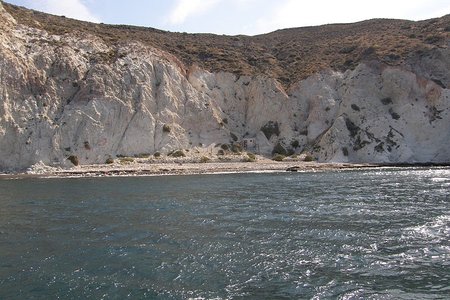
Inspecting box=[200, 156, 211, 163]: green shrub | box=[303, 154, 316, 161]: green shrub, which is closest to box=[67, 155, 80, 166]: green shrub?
box=[200, 156, 211, 163]: green shrub

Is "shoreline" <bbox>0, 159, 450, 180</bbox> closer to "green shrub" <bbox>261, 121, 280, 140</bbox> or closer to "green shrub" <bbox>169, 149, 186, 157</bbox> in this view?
"green shrub" <bbox>169, 149, 186, 157</bbox>

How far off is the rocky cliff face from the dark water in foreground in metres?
35.4

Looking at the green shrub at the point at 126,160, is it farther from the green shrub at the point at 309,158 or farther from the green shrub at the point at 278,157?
the green shrub at the point at 309,158

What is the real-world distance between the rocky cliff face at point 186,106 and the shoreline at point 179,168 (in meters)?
3.34

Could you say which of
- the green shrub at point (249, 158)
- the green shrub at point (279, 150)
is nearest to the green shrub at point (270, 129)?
the green shrub at point (279, 150)

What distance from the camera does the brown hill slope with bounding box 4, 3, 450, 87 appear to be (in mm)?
86562

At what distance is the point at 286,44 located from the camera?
115500 mm

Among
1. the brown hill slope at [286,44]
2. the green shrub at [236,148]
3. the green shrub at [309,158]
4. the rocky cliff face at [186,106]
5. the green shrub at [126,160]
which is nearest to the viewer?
the green shrub at [126,160]

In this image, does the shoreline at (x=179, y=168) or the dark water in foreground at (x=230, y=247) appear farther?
the shoreline at (x=179, y=168)

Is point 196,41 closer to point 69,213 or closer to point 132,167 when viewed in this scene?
point 132,167

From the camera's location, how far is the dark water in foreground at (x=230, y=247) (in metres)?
13.1

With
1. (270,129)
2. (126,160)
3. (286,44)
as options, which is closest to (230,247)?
(126,160)

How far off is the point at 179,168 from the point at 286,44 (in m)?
62.7

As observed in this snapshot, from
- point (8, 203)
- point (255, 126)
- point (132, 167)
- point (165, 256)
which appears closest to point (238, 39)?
point (255, 126)
